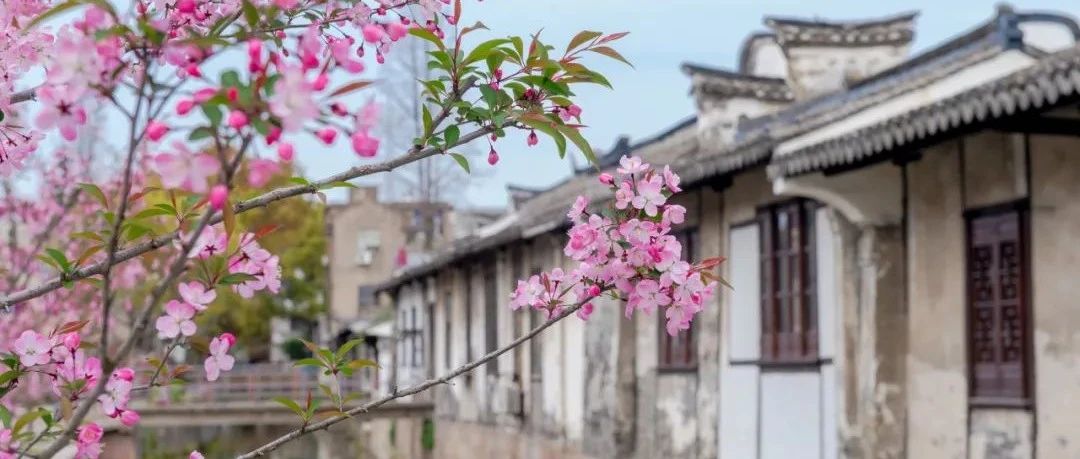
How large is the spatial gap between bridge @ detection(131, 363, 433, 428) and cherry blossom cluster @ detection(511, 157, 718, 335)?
27.6m

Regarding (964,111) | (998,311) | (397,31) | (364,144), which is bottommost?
(364,144)

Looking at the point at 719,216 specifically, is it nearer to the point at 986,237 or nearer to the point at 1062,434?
the point at 986,237

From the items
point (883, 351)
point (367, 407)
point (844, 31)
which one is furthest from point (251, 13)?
point (844, 31)

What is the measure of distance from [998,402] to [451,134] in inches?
301

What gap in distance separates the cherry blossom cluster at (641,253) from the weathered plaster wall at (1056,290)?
636cm

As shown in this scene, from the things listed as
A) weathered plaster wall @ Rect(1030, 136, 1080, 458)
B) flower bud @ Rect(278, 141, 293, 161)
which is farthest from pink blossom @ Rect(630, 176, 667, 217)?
weathered plaster wall @ Rect(1030, 136, 1080, 458)

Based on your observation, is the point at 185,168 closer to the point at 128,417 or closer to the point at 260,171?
the point at 260,171

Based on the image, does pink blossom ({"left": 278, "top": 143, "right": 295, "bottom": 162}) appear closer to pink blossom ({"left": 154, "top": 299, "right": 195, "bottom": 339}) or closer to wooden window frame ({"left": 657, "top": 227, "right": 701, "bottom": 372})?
pink blossom ({"left": 154, "top": 299, "right": 195, "bottom": 339})

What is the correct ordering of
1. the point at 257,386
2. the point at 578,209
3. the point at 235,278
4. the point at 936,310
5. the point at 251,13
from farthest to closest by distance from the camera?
the point at 257,386 < the point at 936,310 < the point at 578,209 < the point at 235,278 < the point at 251,13

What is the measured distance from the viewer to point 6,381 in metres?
3.60

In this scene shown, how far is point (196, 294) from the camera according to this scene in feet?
9.53

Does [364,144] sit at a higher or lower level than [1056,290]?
lower

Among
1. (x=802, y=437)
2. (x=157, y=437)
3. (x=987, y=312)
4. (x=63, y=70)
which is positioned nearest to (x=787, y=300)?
(x=802, y=437)

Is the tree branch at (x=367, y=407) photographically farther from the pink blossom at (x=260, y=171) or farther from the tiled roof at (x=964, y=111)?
the tiled roof at (x=964, y=111)
